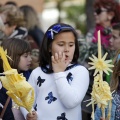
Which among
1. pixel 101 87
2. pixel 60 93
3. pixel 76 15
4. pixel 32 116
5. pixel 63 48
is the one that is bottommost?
pixel 76 15

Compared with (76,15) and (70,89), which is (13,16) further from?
(76,15)

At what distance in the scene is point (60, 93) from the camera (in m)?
3.89

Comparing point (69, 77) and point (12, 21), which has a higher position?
point (12, 21)

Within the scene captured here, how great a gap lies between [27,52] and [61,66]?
1.00 m

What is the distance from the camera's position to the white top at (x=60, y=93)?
3.89 m

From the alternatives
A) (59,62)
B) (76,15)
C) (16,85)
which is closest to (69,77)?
(59,62)

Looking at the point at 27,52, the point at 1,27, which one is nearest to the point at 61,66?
the point at 27,52

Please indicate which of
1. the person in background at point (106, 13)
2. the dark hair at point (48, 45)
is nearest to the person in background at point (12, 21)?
the person in background at point (106, 13)

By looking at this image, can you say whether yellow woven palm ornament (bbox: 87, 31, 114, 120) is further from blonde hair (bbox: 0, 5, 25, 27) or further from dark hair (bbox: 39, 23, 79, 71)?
blonde hair (bbox: 0, 5, 25, 27)

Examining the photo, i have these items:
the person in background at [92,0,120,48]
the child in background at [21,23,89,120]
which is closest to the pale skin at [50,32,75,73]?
the child in background at [21,23,89,120]

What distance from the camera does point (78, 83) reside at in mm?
4004

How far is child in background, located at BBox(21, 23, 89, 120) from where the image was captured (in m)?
3.92

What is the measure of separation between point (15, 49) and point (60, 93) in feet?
3.64

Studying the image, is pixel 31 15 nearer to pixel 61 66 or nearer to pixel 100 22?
pixel 100 22
